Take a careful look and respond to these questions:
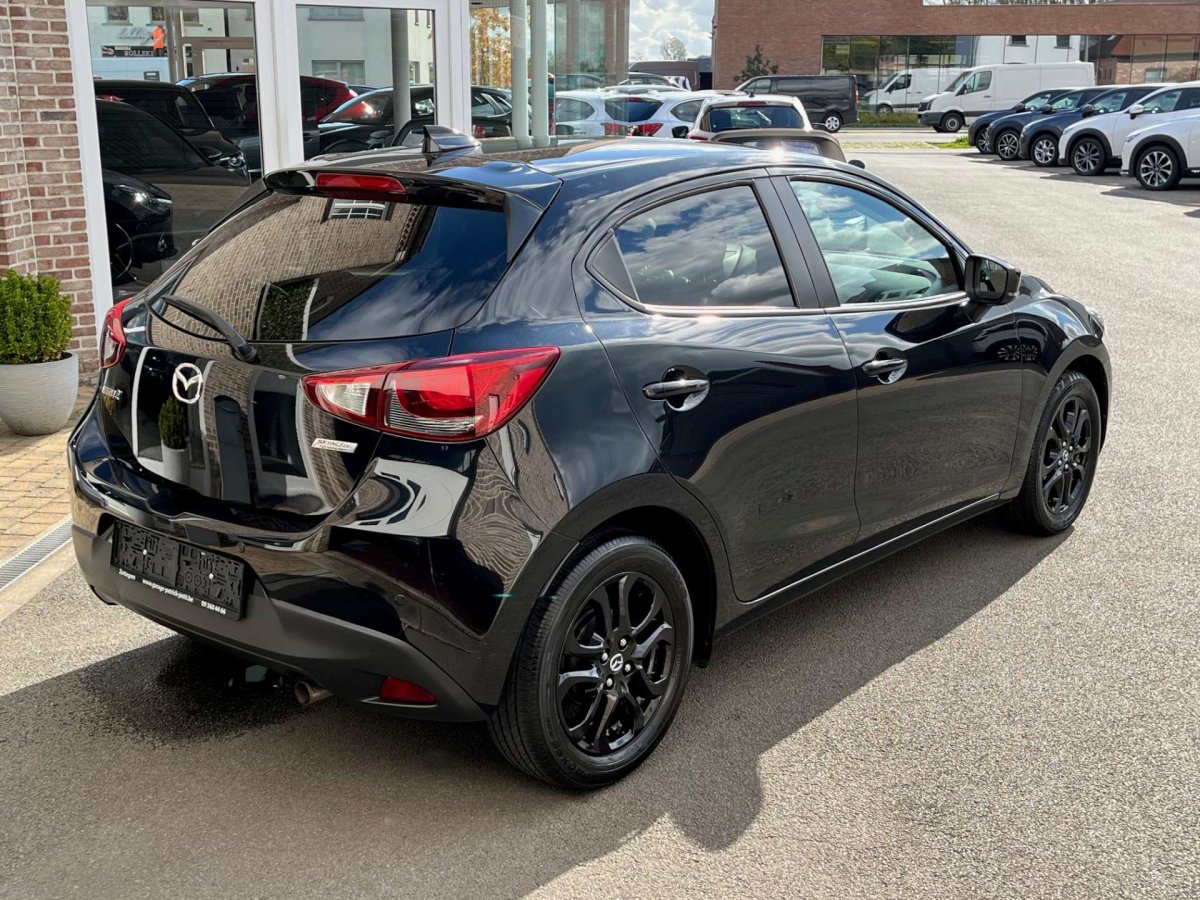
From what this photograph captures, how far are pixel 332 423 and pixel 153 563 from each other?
711 mm

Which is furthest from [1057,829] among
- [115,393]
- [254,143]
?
[254,143]

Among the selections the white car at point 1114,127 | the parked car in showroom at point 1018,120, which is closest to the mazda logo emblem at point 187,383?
the white car at point 1114,127

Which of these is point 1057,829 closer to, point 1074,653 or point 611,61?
point 1074,653

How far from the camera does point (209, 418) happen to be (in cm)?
327

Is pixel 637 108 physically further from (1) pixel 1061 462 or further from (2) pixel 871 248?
(2) pixel 871 248

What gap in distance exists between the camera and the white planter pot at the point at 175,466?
334 centimetres

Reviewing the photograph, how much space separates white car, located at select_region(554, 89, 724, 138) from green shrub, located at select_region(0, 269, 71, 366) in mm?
3485

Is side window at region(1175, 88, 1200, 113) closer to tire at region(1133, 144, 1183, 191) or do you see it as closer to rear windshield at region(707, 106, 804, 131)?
tire at region(1133, 144, 1183, 191)

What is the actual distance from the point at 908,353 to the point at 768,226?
27.6 inches

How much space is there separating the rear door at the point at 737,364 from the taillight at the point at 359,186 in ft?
1.81

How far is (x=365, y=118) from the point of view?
1043 cm

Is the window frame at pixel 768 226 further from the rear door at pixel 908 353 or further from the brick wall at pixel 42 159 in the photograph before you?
the brick wall at pixel 42 159

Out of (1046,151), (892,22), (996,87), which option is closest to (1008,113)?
(1046,151)

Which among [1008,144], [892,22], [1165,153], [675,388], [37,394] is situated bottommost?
[37,394]
